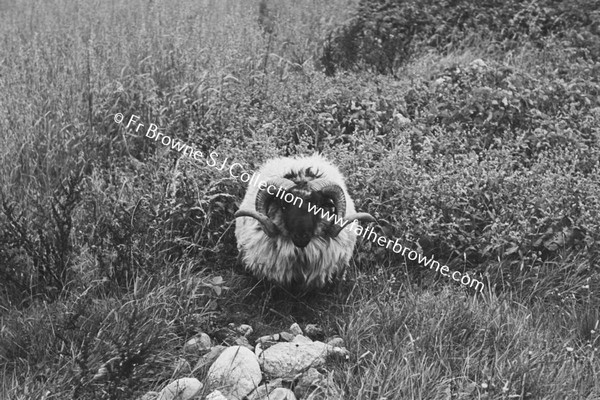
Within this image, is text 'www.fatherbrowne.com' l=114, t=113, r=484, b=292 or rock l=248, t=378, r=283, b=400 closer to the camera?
rock l=248, t=378, r=283, b=400

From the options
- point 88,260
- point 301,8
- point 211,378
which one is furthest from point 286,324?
point 301,8

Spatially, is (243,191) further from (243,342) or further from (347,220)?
(243,342)

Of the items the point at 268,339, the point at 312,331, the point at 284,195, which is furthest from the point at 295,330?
the point at 284,195

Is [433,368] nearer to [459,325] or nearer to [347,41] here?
[459,325]

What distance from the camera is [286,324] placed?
5086 mm

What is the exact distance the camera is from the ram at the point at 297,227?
5008 mm

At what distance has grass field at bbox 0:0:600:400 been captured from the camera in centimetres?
421

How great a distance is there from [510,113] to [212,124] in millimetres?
3124

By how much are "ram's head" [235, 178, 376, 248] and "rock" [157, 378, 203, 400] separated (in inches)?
56.5

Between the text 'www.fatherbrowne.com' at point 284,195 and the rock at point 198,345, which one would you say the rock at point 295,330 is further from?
the text 'www.fatherbrowne.com' at point 284,195

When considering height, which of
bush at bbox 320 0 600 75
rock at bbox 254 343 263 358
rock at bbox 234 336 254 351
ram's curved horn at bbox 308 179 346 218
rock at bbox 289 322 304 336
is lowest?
rock at bbox 234 336 254 351

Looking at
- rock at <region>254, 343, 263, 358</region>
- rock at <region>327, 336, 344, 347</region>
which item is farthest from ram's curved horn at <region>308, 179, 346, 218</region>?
rock at <region>254, 343, 263, 358</region>

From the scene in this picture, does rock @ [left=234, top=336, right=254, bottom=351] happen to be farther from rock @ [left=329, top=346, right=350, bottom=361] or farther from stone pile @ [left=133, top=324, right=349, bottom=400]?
rock @ [left=329, top=346, right=350, bottom=361]

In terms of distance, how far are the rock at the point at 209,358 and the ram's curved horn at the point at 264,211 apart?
104 centimetres
